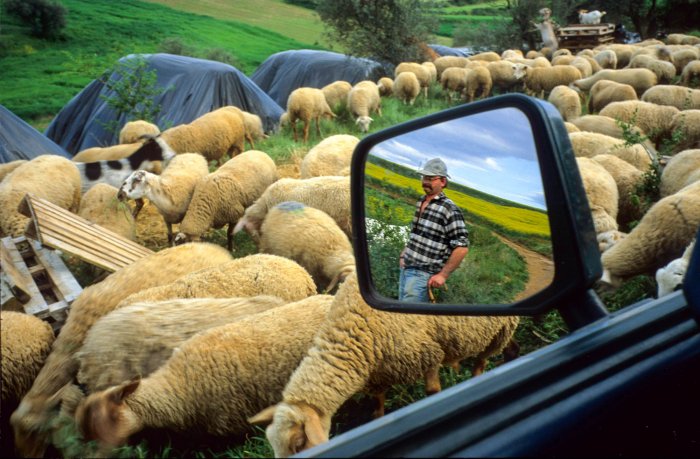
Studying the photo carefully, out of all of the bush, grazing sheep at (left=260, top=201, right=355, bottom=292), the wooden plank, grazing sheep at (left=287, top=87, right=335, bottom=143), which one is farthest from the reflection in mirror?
grazing sheep at (left=287, top=87, right=335, bottom=143)

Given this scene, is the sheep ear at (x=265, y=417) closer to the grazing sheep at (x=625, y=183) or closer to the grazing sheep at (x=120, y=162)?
the grazing sheep at (x=625, y=183)

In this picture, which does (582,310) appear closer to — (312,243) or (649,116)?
(312,243)

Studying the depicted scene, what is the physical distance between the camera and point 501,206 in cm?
133

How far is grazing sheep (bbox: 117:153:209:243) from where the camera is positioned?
7234 millimetres

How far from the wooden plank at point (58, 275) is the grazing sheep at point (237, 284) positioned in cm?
78

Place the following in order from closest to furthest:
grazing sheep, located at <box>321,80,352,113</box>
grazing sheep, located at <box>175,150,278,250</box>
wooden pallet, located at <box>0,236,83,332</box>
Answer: wooden pallet, located at <box>0,236,83,332</box>
grazing sheep, located at <box>175,150,278,250</box>
grazing sheep, located at <box>321,80,352,113</box>

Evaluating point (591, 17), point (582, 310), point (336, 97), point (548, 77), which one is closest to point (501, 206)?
point (582, 310)

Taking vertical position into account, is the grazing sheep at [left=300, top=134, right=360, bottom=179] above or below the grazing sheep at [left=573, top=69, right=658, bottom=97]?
below

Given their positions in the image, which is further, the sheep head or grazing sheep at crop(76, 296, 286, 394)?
grazing sheep at crop(76, 296, 286, 394)

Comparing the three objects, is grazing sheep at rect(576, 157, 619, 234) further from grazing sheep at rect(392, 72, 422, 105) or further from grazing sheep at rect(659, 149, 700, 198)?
grazing sheep at rect(392, 72, 422, 105)

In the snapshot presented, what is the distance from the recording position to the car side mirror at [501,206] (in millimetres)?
1175

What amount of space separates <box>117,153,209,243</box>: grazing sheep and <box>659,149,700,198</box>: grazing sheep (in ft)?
19.5

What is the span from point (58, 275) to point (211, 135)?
6698 mm

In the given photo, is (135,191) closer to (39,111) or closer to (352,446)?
(39,111)
